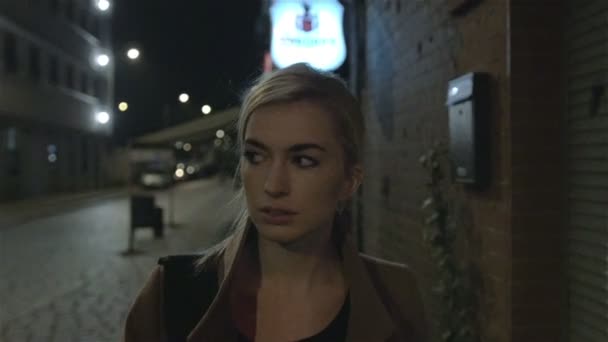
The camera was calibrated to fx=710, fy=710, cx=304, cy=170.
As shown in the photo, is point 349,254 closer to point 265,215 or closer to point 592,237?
point 265,215

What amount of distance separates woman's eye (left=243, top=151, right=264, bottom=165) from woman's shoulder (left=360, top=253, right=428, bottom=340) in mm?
397

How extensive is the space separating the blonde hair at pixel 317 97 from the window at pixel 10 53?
1043 inches

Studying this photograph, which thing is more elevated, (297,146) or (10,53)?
(10,53)

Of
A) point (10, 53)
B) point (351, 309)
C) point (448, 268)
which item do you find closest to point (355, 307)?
point (351, 309)

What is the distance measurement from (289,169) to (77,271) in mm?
10185

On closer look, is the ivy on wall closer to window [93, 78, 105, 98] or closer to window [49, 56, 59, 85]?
window [49, 56, 59, 85]

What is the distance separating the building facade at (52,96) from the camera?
1051 inches

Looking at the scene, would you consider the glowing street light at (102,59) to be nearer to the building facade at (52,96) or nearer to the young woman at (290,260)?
the building facade at (52,96)

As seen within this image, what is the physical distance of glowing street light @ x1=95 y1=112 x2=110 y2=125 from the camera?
39412mm

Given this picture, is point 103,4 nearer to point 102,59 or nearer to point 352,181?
point 102,59

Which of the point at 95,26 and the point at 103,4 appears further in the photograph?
the point at 95,26

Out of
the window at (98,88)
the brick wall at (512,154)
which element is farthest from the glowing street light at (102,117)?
the brick wall at (512,154)

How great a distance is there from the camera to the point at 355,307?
1.57m

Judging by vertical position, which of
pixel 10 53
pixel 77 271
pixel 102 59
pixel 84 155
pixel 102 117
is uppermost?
pixel 102 59
